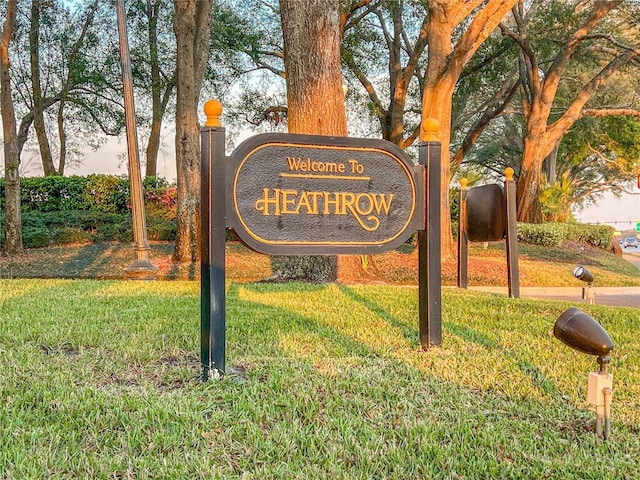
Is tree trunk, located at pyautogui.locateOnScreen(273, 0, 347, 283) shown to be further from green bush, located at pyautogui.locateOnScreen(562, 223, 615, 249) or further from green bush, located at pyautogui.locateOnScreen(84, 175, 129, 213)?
green bush, located at pyautogui.locateOnScreen(562, 223, 615, 249)

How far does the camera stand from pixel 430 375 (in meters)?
3.44

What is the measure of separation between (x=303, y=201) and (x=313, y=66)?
15.0ft

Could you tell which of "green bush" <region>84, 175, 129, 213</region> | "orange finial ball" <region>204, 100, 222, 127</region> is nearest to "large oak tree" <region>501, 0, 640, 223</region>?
"green bush" <region>84, 175, 129, 213</region>

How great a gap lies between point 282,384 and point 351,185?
1383 millimetres

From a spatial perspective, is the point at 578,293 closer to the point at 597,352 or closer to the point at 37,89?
the point at 597,352

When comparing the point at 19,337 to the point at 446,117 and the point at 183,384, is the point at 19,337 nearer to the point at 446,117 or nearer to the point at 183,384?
the point at 183,384

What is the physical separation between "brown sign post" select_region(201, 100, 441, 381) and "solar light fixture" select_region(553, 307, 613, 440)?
1.41 metres

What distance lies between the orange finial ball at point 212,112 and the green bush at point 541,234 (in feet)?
55.0

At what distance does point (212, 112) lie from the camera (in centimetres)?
331

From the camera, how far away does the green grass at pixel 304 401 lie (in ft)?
7.62

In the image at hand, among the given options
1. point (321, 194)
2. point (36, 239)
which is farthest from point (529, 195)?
point (321, 194)

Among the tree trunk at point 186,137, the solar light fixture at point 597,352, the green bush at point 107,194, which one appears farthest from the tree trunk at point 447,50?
the green bush at point 107,194

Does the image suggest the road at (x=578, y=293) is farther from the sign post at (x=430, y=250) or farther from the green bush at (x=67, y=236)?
the green bush at (x=67, y=236)

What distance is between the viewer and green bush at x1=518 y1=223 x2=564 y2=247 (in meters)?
18.2
